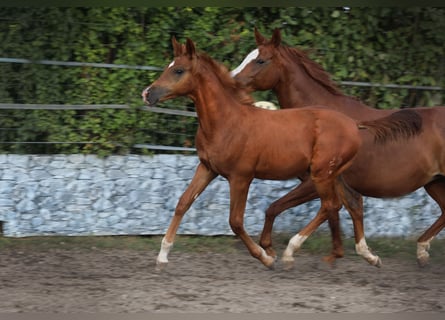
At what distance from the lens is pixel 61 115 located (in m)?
8.10

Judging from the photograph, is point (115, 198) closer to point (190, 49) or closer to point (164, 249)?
point (164, 249)

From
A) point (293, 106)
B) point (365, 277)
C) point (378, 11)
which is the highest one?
point (378, 11)

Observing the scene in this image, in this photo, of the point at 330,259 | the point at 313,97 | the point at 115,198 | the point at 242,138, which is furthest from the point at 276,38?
the point at 115,198

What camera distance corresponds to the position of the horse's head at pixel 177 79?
6.00 metres

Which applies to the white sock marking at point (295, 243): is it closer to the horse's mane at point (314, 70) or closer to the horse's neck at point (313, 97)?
the horse's neck at point (313, 97)

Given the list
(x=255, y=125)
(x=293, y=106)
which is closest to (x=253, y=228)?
(x=293, y=106)

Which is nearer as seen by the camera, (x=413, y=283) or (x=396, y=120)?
(x=413, y=283)

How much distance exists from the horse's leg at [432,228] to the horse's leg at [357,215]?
20.3 inches

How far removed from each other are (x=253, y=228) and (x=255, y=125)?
217 cm

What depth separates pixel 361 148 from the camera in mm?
6754

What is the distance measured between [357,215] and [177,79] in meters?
2.13

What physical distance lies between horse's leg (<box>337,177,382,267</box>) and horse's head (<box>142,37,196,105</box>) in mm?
1788

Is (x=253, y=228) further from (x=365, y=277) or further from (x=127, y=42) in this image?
(x=127, y=42)

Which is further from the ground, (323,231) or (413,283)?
(413,283)
